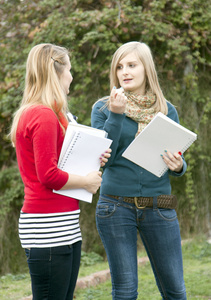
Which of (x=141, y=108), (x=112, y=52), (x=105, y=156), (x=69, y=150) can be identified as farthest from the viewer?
(x=112, y=52)

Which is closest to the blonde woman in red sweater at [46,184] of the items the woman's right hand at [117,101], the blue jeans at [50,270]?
the blue jeans at [50,270]

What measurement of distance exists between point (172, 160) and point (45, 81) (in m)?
0.83

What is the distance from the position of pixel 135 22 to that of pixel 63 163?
3575mm

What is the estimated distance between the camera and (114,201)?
245 cm

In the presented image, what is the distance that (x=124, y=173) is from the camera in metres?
2.48

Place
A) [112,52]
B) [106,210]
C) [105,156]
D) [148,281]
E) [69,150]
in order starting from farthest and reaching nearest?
[112,52] → [148,281] → [106,210] → [105,156] → [69,150]

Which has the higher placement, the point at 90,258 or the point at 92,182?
the point at 92,182

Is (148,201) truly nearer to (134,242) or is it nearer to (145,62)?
(134,242)

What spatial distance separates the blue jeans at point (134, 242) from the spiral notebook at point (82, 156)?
0.30 meters

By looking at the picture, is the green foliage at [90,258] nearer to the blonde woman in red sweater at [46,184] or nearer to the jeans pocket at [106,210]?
the jeans pocket at [106,210]

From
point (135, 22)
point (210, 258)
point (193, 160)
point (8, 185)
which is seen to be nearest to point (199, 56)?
point (135, 22)

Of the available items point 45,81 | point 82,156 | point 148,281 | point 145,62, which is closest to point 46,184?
point 82,156

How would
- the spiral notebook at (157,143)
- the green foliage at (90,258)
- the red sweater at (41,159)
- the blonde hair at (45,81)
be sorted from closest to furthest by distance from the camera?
the red sweater at (41,159) → the blonde hair at (45,81) → the spiral notebook at (157,143) → the green foliage at (90,258)

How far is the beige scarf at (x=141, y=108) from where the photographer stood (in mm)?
2531
